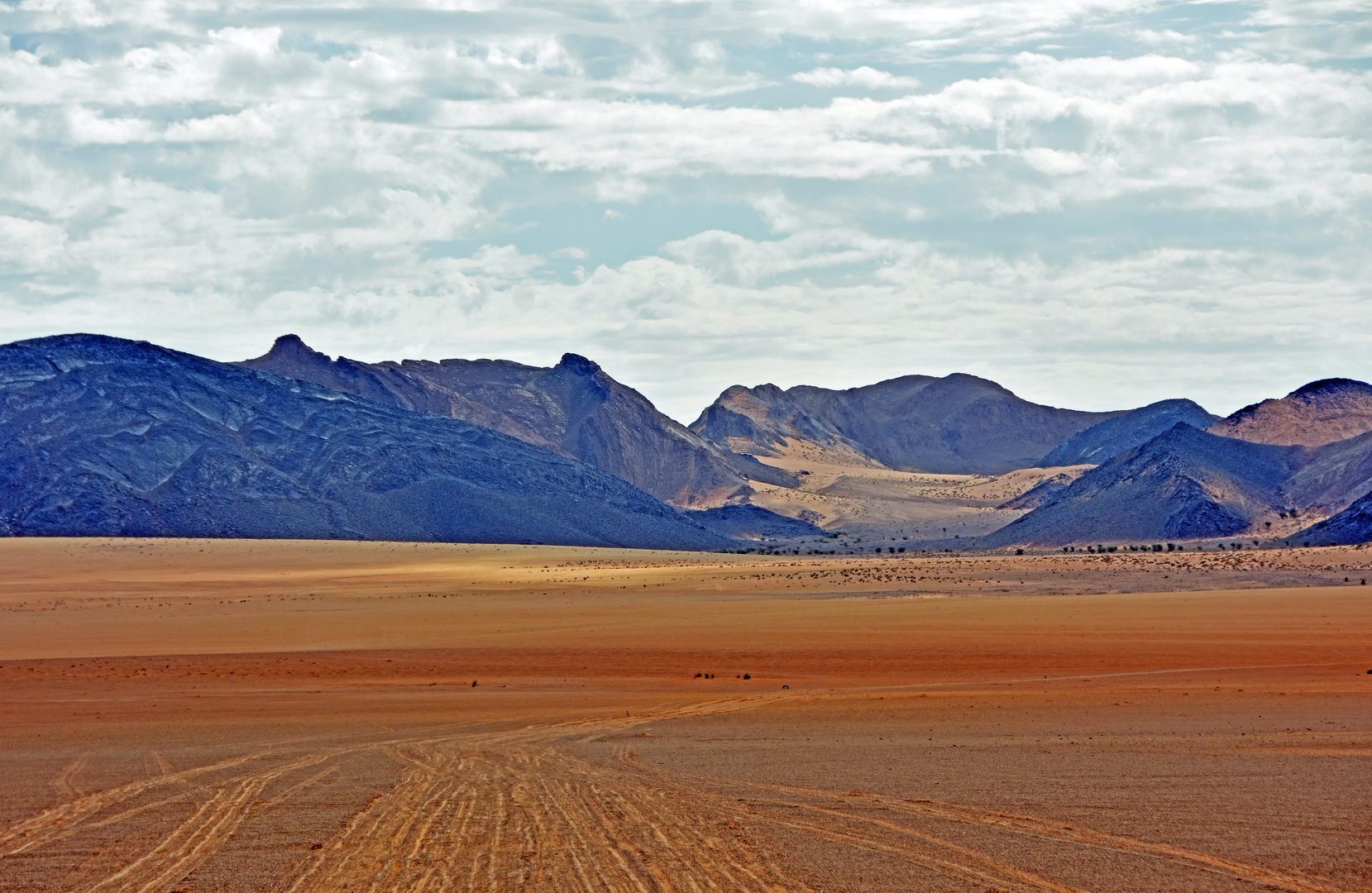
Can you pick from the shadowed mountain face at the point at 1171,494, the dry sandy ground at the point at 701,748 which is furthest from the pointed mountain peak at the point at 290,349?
the dry sandy ground at the point at 701,748

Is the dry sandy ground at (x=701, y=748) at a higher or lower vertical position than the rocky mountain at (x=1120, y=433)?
lower

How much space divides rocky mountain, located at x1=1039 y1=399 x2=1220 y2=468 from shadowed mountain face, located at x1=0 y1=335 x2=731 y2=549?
84.3 m

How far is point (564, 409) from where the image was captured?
6629 inches

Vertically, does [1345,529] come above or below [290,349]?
below

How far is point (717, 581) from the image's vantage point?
5781 centimetres

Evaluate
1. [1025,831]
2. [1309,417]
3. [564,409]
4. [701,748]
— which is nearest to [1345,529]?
[1309,417]

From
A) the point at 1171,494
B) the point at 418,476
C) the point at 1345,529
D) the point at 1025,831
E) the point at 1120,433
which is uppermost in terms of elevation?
the point at 1120,433

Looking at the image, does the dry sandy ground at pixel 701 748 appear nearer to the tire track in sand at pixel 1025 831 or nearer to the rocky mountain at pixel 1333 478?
the tire track in sand at pixel 1025 831

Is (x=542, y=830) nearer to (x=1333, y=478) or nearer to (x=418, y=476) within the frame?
(x=1333, y=478)

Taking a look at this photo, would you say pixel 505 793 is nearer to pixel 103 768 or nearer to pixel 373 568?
pixel 103 768

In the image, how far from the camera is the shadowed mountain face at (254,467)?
10581 centimetres

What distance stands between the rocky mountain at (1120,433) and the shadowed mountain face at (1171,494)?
7916cm

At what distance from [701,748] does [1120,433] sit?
607 ft

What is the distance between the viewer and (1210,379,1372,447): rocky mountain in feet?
360
